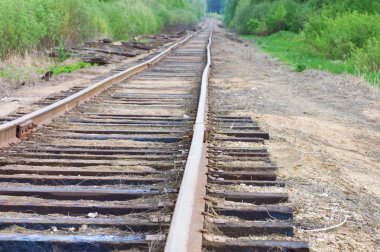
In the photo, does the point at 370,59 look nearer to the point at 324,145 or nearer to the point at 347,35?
the point at 347,35

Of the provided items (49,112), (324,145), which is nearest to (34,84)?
(49,112)

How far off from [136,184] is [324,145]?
8.97 feet

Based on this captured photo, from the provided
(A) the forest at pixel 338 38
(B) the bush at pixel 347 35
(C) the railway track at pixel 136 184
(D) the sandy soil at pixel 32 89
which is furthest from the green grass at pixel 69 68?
(B) the bush at pixel 347 35

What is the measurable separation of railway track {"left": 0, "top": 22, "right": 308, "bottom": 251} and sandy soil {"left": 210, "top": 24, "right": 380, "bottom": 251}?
0.70ft

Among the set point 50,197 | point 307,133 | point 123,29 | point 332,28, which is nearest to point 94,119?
point 307,133

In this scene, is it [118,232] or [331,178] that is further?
[331,178]

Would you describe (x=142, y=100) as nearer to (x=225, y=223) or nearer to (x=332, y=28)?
(x=225, y=223)

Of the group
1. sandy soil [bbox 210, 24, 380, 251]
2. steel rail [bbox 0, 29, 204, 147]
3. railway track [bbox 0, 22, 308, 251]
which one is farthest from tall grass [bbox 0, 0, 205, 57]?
railway track [bbox 0, 22, 308, 251]

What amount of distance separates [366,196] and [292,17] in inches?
1388

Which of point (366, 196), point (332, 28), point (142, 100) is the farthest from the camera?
point (332, 28)

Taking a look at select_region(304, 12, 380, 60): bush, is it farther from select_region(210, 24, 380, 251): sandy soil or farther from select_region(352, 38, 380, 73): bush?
select_region(210, 24, 380, 251): sandy soil

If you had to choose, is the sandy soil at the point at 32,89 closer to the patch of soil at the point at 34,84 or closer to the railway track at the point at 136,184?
the patch of soil at the point at 34,84

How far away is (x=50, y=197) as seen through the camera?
129 inches

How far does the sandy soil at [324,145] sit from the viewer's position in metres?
3.12
